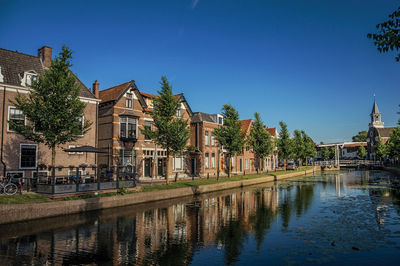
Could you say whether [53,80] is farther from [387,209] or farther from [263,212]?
[387,209]

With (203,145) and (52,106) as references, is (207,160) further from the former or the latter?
(52,106)

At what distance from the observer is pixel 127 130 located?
3419 centimetres

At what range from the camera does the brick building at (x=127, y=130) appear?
3334 cm

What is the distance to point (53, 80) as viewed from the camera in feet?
70.5

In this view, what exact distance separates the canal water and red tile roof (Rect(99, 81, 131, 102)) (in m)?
16.2

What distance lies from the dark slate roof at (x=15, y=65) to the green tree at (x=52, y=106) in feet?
8.91

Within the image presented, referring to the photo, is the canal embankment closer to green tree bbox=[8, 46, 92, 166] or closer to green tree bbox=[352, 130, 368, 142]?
green tree bbox=[8, 46, 92, 166]

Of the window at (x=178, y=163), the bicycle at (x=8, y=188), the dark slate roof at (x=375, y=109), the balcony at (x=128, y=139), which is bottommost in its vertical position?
the bicycle at (x=8, y=188)

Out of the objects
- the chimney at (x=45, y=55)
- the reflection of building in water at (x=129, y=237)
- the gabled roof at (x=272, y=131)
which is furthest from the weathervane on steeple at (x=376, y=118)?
the chimney at (x=45, y=55)

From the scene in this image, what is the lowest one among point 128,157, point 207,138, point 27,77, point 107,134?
point 128,157

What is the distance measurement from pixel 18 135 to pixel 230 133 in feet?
81.9

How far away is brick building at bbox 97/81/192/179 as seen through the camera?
33344mm

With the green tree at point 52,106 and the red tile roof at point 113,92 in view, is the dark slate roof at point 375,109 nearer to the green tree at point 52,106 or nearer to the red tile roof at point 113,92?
the red tile roof at point 113,92

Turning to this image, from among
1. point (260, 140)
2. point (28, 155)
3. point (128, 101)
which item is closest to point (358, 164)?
point (260, 140)
